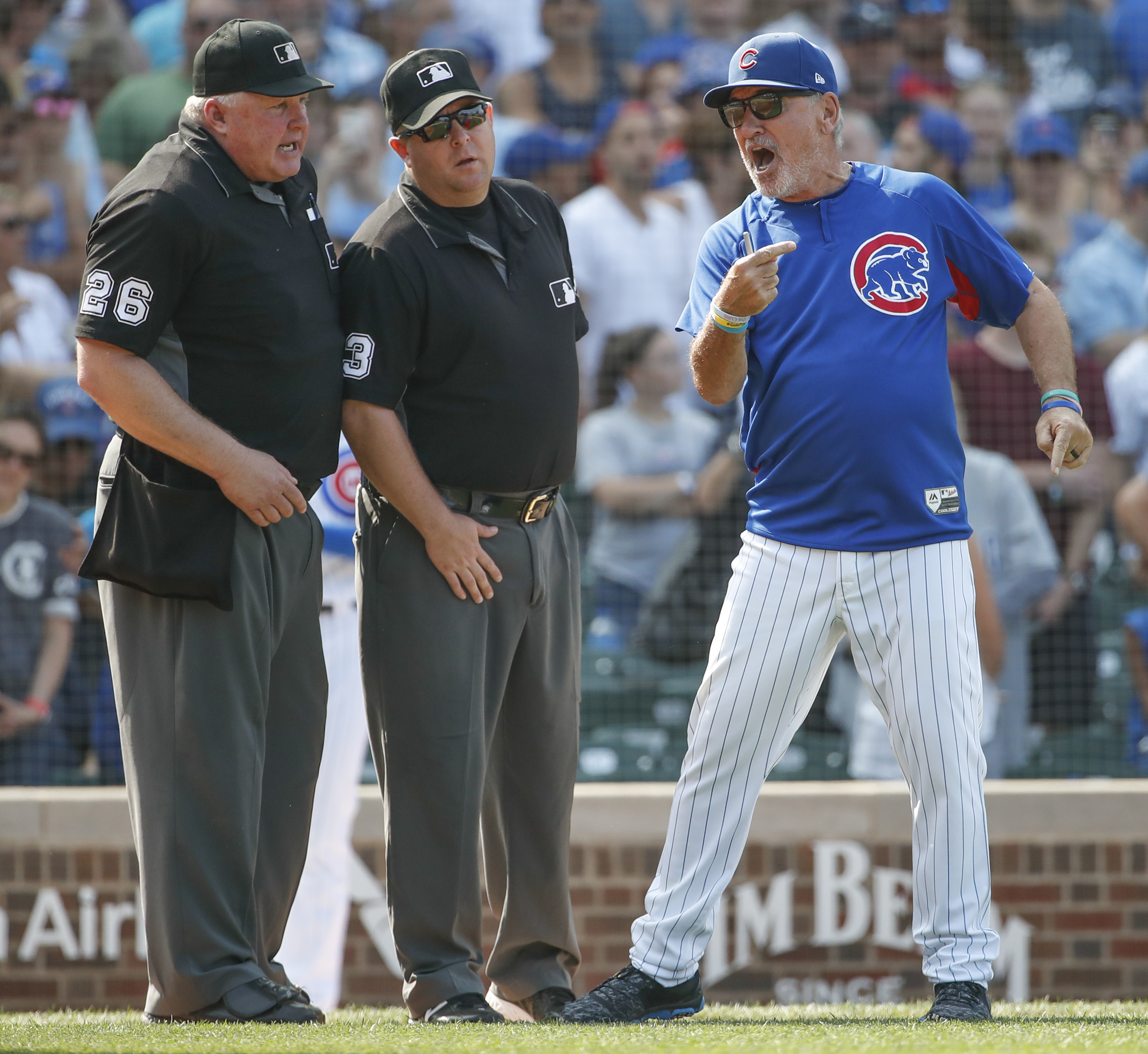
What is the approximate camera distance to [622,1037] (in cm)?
273

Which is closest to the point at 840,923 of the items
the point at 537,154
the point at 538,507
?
the point at 538,507

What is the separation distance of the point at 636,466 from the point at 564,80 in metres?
2.51

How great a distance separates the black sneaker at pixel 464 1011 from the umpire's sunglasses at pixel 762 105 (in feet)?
6.16

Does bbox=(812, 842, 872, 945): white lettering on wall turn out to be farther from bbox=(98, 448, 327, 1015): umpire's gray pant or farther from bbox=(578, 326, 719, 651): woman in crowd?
bbox=(98, 448, 327, 1015): umpire's gray pant

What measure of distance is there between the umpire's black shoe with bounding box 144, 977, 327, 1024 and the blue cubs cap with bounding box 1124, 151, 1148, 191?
233 inches

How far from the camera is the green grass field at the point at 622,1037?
2580mm

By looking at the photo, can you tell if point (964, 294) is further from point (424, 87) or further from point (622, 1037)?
point (622, 1037)

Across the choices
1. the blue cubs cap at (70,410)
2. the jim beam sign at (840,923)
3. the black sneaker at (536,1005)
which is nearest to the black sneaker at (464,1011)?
the black sneaker at (536,1005)

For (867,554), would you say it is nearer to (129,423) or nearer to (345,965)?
(129,423)

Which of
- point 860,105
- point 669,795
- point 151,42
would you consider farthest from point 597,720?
point 151,42

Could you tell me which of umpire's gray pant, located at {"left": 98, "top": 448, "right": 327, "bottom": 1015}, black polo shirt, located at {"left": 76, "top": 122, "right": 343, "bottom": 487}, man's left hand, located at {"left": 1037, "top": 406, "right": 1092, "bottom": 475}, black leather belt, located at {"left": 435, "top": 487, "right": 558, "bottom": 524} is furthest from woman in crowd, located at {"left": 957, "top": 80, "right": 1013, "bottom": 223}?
umpire's gray pant, located at {"left": 98, "top": 448, "right": 327, "bottom": 1015}

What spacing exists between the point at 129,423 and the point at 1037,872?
3.51m

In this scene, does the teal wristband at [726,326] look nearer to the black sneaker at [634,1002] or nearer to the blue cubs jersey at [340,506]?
the black sneaker at [634,1002]

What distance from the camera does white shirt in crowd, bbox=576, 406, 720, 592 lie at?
624 cm
